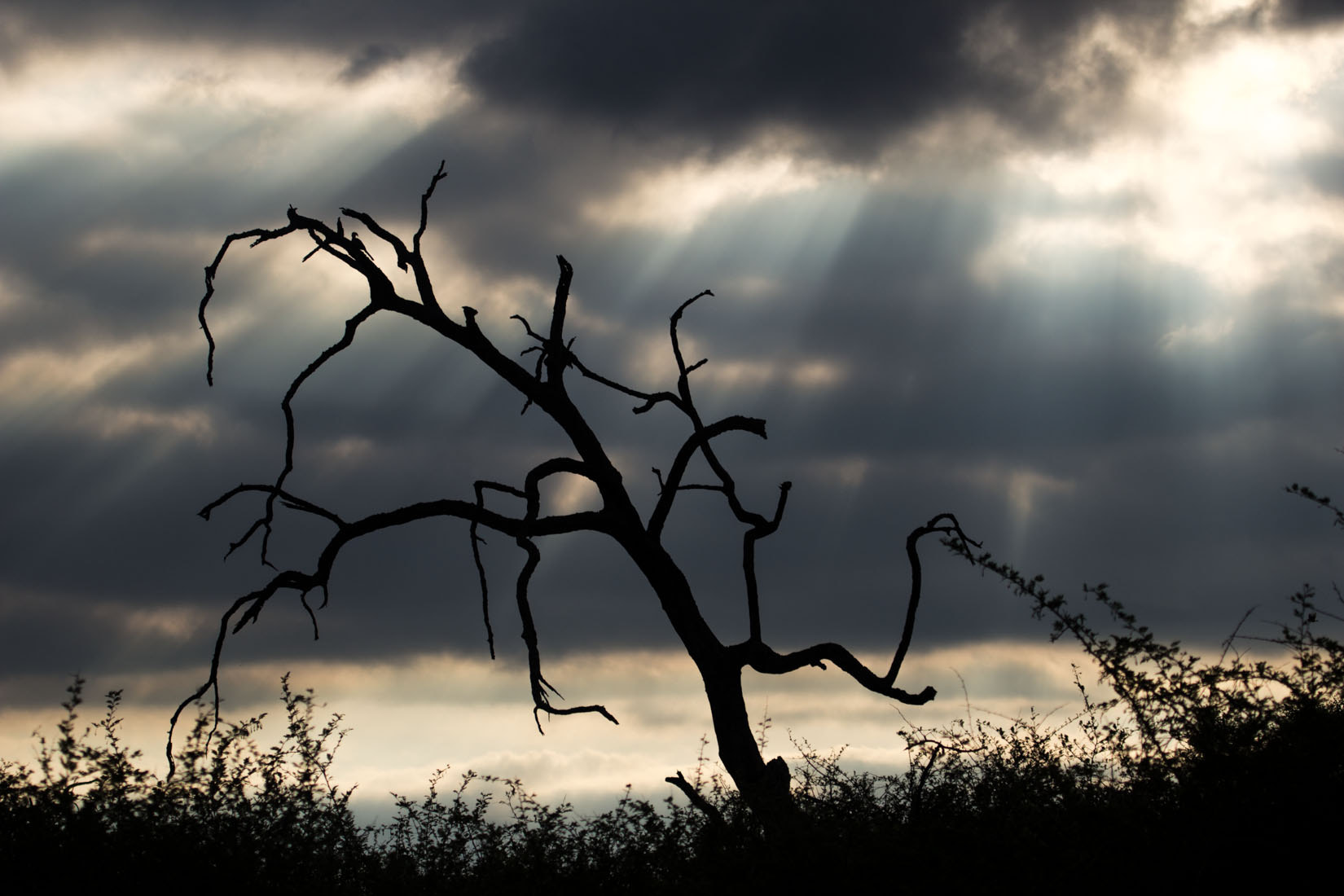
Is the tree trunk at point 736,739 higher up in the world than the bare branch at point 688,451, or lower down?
lower down

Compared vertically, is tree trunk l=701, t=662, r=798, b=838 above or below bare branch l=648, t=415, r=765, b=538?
below

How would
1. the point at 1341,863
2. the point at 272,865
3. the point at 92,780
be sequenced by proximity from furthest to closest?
the point at 92,780
the point at 272,865
the point at 1341,863

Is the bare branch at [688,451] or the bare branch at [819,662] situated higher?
the bare branch at [688,451]

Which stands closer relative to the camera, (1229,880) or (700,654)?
(1229,880)

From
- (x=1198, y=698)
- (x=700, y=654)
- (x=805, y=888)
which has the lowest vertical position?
(x=805, y=888)

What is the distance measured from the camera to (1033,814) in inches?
258

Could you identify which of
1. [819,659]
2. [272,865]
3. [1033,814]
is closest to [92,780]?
[272,865]

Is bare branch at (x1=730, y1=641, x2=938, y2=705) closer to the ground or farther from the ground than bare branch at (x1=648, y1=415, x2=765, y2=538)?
closer to the ground

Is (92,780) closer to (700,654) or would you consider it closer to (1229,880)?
(700,654)

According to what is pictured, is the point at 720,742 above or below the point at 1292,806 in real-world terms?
above

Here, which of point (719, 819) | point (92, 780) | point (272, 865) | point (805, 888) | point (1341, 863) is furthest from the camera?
point (92, 780)

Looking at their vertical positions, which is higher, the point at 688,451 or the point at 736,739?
the point at 688,451

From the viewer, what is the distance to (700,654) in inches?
358

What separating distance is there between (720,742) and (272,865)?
135 inches
